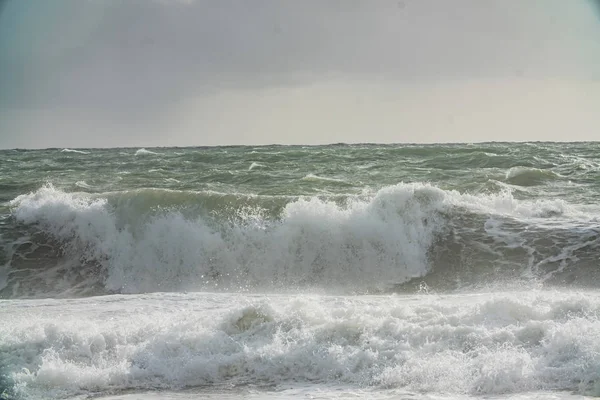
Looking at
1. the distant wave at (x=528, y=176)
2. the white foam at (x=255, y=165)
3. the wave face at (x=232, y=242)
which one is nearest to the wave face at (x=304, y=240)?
the wave face at (x=232, y=242)

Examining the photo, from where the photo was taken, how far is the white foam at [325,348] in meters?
5.93

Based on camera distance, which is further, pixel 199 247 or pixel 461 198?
pixel 461 198

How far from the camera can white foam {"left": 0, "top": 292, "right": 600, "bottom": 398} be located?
5.93m

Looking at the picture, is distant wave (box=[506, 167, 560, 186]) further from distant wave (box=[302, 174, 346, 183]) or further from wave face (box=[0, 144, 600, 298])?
distant wave (box=[302, 174, 346, 183])

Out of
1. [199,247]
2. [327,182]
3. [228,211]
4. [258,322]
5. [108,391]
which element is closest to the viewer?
[108,391]

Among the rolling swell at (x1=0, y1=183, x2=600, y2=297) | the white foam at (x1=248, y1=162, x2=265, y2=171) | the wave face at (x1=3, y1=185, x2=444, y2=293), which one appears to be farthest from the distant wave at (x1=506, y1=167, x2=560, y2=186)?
the white foam at (x1=248, y1=162, x2=265, y2=171)

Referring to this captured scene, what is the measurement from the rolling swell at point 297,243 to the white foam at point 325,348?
3.50m

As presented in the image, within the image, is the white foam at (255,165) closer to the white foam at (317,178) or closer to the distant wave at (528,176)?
the white foam at (317,178)

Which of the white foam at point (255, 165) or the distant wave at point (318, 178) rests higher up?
the white foam at point (255, 165)

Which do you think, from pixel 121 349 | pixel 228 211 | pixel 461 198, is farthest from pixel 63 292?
pixel 461 198

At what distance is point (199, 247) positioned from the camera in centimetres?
1202

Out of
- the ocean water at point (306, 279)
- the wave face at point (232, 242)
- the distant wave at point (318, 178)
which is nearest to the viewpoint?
the ocean water at point (306, 279)

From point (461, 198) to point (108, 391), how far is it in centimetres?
938

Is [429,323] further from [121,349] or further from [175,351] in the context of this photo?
[121,349]
